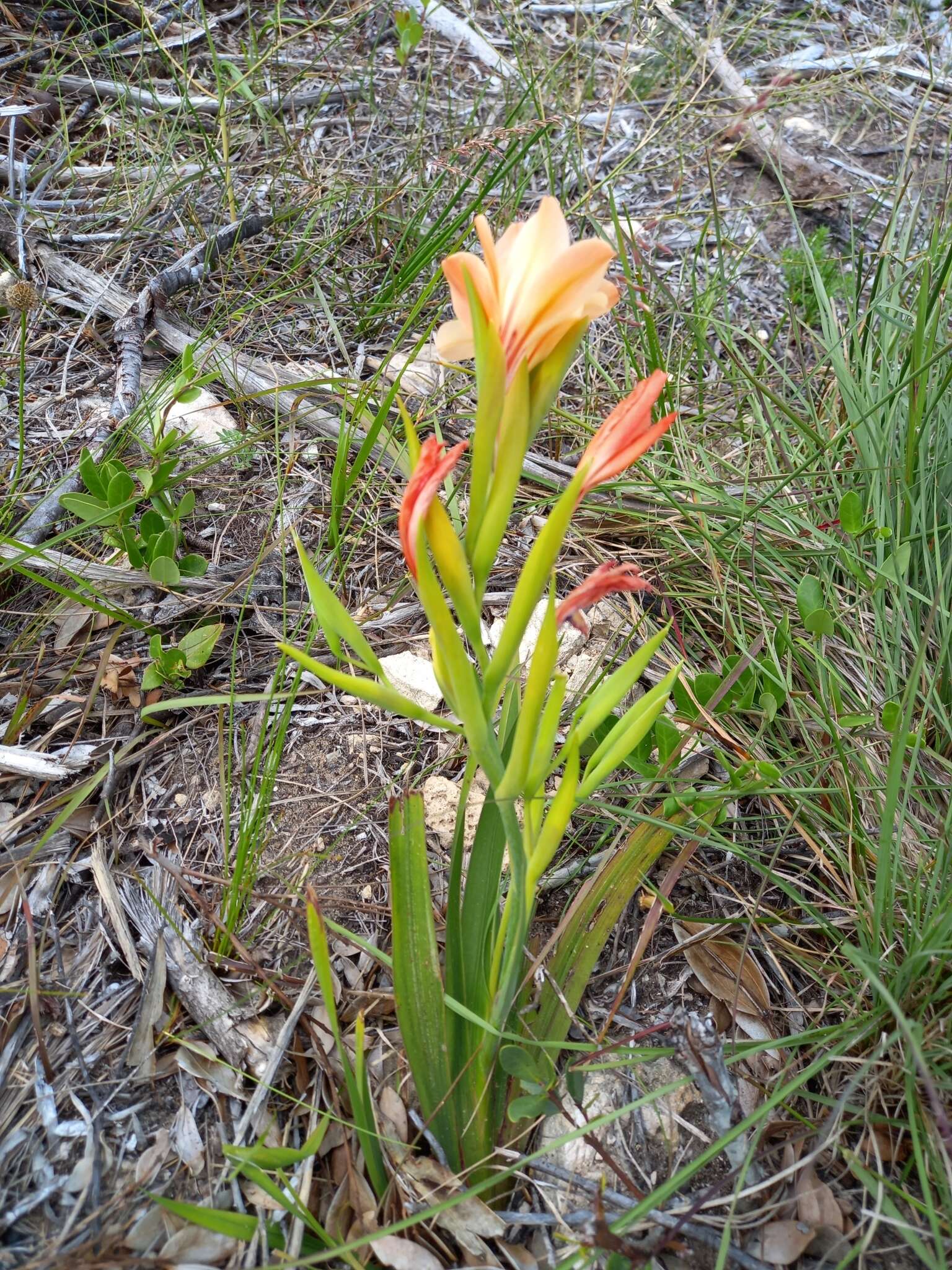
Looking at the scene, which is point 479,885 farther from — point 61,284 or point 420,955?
point 61,284

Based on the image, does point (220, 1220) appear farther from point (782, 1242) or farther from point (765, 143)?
point (765, 143)

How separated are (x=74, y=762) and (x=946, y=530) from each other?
1638 mm

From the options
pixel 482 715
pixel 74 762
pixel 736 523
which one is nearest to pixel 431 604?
pixel 482 715

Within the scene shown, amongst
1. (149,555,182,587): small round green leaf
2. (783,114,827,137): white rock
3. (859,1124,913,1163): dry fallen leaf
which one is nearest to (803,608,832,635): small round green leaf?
(859,1124,913,1163): dry fallen leaf

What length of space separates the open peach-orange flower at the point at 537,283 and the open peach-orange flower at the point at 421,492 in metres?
0.11

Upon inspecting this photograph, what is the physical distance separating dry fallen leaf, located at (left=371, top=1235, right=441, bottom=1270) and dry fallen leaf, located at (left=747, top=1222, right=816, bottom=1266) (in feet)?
1.28

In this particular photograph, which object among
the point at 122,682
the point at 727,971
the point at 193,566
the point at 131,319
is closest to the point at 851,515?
the point at 727,971

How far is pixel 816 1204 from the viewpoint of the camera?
1059 mm

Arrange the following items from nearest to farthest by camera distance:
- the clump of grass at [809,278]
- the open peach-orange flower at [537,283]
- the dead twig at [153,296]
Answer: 1. the open peach-orange flower at [537,283]
2. the dead twig at [153,296]
3. the clump of grass at [809,278]

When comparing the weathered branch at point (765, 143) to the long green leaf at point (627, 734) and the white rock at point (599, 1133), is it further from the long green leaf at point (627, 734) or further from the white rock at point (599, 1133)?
the white rock at point (599, 1133)

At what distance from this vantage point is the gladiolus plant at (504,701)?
0.79 metres

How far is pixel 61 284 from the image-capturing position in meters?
2.07

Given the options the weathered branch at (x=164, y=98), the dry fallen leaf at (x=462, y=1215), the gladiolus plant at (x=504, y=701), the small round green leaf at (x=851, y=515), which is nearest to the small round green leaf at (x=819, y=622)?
the small round green leaf at (x=851, y=515)

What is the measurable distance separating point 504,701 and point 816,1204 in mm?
726
